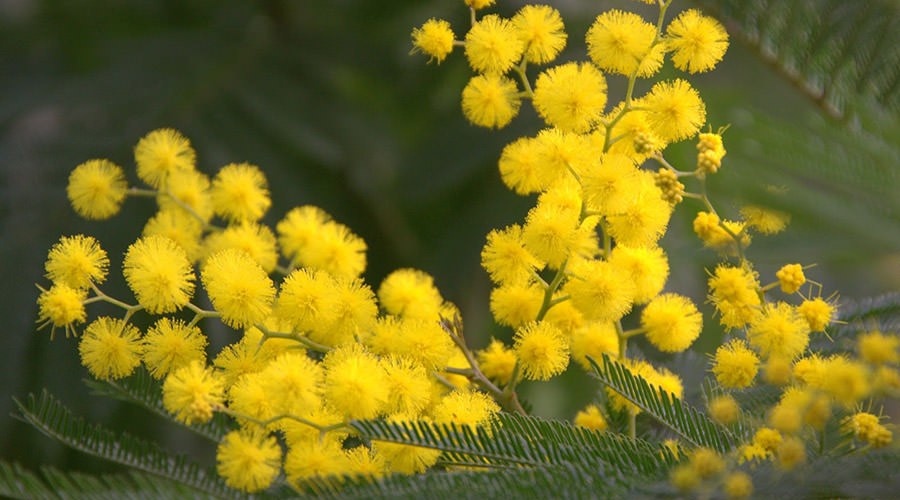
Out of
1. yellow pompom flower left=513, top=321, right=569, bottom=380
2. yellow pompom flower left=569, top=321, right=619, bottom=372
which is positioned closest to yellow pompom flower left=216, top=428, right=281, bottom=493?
yellow pompom flower left=513, top=321, right=569, bottom=380

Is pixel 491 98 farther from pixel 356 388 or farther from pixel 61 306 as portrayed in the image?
pixel 61 306

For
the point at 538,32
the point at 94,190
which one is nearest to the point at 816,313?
the point at 538,32

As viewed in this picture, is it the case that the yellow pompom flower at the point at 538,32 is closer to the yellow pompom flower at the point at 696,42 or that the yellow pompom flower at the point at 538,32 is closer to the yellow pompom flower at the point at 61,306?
the yellow pompom flower at the point at 696,42

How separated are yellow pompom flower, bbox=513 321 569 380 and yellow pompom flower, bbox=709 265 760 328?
0.14m

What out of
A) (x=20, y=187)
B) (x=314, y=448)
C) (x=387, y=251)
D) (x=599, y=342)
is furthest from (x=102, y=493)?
(x=387, y=251)

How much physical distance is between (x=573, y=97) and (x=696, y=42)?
121 millimetres

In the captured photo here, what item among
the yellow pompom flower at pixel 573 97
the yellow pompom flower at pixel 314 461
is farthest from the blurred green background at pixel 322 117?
the yellow pompom flower at pixel 314 461

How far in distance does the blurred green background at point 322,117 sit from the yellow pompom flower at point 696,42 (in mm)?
66

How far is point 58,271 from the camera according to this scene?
95 cm

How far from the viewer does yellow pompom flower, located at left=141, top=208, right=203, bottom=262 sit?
1088mm

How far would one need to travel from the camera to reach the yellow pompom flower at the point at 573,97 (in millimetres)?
918

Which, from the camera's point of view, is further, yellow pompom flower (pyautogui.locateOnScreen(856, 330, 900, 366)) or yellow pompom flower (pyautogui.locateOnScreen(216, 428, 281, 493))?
yellow pompom flower (pyautogui.locateOnScreen(216, 428, 281, 493))

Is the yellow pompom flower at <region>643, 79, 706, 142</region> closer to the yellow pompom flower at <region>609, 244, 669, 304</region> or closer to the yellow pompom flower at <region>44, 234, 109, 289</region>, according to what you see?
the yellow pompom flower at <region>609, 244, 669, 304</region>

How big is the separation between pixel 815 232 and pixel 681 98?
0.23 meters
